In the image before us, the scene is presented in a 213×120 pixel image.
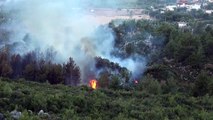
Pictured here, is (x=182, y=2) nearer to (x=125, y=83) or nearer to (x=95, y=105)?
(x=125, y=83)

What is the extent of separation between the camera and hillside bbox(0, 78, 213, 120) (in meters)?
13.6

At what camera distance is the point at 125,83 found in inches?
922

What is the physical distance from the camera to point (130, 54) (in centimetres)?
3198

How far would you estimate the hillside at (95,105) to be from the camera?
44.8 feet

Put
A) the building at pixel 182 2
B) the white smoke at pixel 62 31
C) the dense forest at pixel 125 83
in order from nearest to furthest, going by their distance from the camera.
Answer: the dense forest at pixel 125 83 < the white smoke at pixel 62 31 < the building at pixel 182 2

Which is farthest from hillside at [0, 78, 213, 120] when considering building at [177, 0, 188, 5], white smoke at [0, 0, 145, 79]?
building at [177, 0, 188, 5]

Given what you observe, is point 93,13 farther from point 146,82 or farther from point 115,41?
point 146,82

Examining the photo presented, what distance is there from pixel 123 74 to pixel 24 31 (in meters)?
18.0

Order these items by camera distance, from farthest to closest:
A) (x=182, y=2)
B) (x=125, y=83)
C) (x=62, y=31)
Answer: (x=182, y=2)
(x=62, y=31)
(x=125, y=83)

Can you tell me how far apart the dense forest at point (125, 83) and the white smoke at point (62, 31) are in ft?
3.88

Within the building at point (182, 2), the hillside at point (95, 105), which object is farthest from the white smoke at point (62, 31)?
the building at point (182, 2)

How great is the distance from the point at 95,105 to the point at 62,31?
2541 centimetres

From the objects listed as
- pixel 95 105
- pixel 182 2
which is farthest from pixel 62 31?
pixel 182 2

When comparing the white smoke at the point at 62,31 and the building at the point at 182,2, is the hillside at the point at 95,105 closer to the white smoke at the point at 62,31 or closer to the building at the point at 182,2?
the white smoke at the point at 62,31
